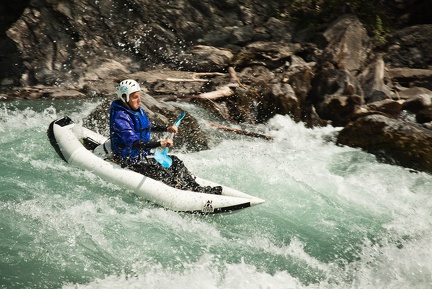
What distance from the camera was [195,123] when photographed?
948cm

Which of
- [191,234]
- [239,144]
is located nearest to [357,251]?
[191,234]

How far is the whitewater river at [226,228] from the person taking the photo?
5633 millimetres

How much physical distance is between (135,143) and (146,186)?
59cm

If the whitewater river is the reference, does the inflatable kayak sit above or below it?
above

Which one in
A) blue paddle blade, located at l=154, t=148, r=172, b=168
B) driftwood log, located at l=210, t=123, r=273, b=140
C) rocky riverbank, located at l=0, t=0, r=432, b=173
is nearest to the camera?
blue paddle blade, located at l=154, t=148, r=172, b=168

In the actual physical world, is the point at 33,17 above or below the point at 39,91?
above

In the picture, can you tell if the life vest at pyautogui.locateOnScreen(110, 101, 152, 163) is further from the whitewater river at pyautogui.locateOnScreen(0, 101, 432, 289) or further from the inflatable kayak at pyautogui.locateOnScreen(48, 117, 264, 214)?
the whitewater river at pyautogui.locateOnScreen(0, 101, 432, 289)

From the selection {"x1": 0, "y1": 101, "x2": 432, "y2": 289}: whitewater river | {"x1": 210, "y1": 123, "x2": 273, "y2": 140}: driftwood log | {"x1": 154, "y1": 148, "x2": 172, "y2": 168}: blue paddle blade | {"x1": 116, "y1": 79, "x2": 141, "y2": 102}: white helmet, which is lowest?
{"x1": 210, "y1": 123, "x2": 273, "y2": 140}: driftwood log

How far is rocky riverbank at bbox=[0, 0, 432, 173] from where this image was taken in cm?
1098

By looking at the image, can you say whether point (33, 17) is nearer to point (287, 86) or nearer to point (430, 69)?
point (287, 86)

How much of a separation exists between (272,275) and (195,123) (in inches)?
165

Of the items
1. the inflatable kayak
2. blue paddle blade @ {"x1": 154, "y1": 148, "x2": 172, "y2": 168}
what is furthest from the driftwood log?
blue paddle blade @ {"x1": 154, "y1": 148, "x2": 172, "y2": 168}

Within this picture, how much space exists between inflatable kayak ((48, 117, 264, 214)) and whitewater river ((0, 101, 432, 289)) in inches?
5.3

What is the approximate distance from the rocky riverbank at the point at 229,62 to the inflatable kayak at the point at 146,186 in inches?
83.7
